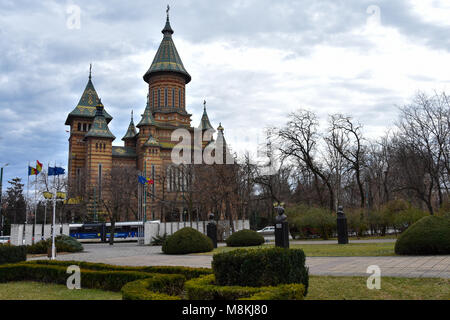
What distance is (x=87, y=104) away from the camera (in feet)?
228

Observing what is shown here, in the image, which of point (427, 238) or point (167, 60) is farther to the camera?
point (167, 60)

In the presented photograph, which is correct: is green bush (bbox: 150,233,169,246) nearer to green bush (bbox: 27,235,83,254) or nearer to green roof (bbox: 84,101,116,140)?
green bush (bbox: 27,235,83,254)

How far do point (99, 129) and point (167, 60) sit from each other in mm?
18064

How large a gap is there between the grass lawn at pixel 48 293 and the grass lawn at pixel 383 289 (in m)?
4.90

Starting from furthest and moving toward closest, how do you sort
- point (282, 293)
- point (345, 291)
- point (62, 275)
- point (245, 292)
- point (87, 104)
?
1. point (87, 104)
2. point (62, 275)
3. point (345, 291)
4. point (245, 292)
5. point (282, 293)

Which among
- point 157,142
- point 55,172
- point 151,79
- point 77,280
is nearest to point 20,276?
point 77,280

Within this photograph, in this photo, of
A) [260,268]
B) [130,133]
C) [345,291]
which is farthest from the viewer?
[130,133]

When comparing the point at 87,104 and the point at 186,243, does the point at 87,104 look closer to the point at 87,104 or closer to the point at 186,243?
the point at 87,104

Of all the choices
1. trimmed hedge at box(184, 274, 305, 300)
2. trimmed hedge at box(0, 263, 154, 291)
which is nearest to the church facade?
trimmed hedge at box(0, 263, 154, 291)

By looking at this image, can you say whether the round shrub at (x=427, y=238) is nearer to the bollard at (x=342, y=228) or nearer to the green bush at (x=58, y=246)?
the bollard at (x=342, y=228)

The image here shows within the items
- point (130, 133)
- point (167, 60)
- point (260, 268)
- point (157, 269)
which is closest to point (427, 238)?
point (260, 268)

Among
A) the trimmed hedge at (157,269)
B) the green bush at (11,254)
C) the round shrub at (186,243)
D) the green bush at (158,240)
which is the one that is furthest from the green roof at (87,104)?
the trimmed hedge at (157,269)

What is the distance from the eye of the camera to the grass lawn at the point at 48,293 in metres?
9.46

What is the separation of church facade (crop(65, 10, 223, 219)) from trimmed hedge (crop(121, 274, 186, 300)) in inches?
1918
